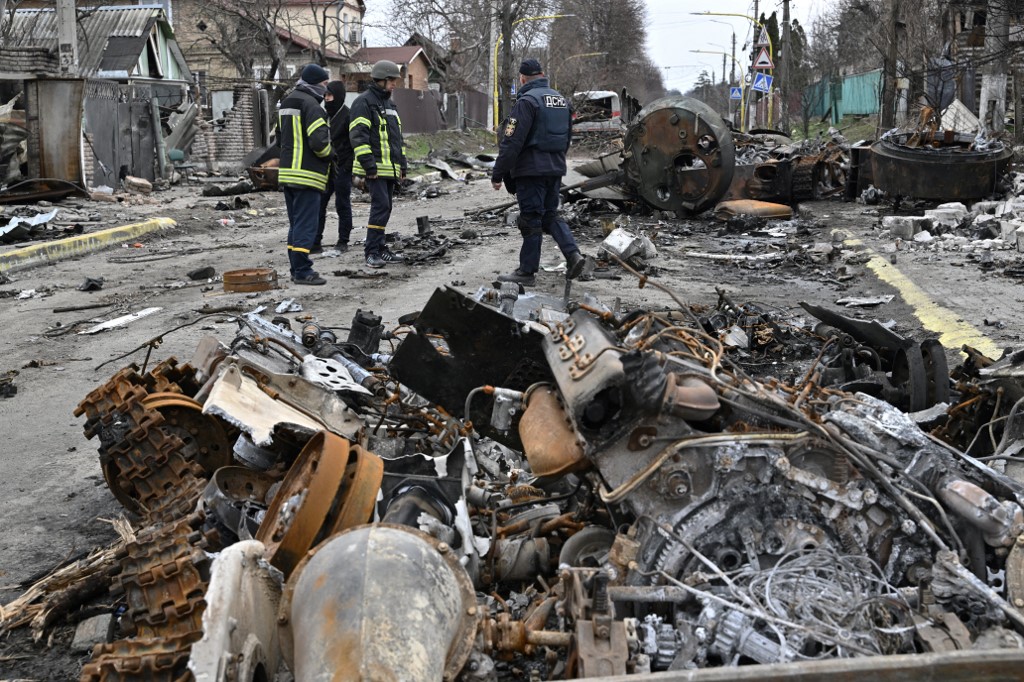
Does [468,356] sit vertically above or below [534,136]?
below

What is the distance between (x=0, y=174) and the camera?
680 inches

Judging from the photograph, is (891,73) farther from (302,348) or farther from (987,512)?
(987,512)

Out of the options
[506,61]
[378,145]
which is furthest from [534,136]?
[506,61]

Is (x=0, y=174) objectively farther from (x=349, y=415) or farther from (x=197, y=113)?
(x=349, y=415)

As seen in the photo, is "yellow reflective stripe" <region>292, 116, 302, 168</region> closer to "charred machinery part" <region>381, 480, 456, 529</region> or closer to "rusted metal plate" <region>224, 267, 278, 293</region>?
"rusted metal plate" <region>224, 267, 278, 293</region>

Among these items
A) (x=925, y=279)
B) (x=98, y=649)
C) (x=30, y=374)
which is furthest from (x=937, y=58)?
(x=98, y=649)

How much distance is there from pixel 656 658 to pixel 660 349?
127cm

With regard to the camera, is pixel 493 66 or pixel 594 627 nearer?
pixel 594 627

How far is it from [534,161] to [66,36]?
1495cm

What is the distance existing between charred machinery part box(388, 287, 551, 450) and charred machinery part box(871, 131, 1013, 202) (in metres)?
11.4

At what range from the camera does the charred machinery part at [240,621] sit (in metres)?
2.28

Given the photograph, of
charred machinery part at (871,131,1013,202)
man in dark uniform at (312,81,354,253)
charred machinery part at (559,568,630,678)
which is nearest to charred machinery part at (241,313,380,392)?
charred machinery part at (559,568,630,678)

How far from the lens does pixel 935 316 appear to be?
7516mm

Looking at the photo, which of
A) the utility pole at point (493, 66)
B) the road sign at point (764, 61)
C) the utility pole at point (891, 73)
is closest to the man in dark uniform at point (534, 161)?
the utility pole at point (891, 73)
